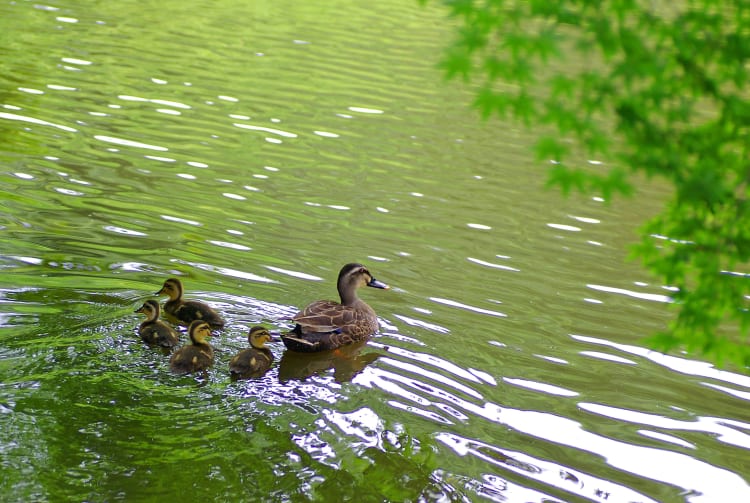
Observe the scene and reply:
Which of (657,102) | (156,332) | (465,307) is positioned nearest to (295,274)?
(465,307)

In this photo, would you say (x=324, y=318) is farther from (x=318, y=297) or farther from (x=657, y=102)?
(x=657, y=102)

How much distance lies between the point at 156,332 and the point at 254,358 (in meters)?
0.91

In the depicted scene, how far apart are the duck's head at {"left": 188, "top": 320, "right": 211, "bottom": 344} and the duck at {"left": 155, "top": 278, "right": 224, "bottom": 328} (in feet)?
2.08

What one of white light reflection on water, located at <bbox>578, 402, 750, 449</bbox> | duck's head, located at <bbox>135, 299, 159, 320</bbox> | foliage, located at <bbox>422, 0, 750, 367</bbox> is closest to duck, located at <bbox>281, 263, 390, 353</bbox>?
duck's head, located at <bbox>135, 299, 159, 320</bbox>

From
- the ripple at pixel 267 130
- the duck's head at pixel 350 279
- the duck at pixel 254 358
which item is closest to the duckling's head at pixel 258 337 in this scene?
the duck at pixel 254 358

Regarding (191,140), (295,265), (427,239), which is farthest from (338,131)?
(295,265)

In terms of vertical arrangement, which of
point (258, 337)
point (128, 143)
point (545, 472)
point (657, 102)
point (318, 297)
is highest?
point (657, 102)

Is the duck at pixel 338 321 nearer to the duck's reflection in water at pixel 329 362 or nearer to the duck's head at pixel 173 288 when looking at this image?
the duck's reflection in water at pixel 329 362

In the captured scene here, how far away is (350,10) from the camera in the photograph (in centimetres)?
2756

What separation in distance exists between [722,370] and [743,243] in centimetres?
453

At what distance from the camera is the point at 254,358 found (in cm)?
773

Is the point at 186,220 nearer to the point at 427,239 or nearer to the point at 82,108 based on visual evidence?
the point at 427,239

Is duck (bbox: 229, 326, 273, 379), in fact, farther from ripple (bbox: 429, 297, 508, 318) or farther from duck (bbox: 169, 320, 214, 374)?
ripple (bbox: 429, 297, 508, 318)

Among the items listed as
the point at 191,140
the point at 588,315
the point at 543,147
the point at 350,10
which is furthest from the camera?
the point at 350,10
